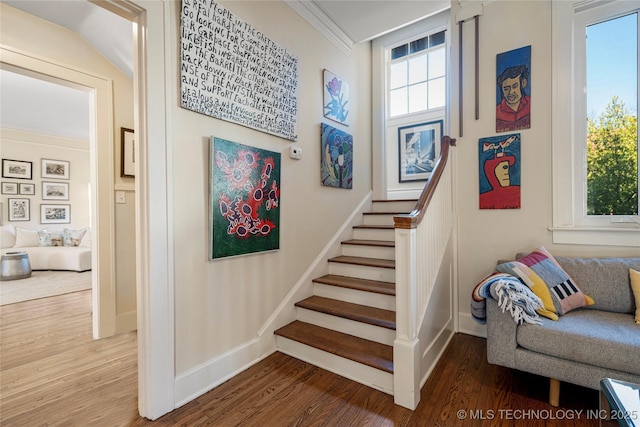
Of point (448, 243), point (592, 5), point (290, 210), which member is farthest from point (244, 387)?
point (592, 5)

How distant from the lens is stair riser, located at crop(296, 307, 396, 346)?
197 centimetres

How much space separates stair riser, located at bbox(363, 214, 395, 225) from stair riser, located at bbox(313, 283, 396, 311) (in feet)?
3.63

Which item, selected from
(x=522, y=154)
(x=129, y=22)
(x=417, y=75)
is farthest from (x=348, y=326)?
(x=417, y=75)

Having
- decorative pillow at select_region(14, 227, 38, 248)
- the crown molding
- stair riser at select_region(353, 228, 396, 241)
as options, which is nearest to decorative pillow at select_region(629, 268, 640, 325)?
stair riser at select_region(353, 228, 396, 241)

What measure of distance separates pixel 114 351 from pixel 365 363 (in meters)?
1.96

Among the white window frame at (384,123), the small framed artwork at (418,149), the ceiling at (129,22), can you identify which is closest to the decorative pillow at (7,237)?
the ceiling at (129,22)

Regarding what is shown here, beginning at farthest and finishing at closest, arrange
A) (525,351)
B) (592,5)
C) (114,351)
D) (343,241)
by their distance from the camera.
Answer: (343,241)
(114,351)
(592,5)
(525,351)

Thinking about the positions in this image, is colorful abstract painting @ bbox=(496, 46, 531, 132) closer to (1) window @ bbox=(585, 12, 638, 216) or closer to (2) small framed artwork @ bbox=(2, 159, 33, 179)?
(1) window @ bbox=(585, 12, 638, 216)

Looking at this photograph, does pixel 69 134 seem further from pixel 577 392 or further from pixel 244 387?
pixel 577 392

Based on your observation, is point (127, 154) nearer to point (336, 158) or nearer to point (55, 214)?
point (336, 158)

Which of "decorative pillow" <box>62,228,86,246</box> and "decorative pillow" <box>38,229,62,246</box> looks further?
"decorative pillow" <box>62,228,86,246</box>

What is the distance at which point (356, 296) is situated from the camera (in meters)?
2.34

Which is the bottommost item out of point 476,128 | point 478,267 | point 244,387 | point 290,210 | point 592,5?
point 244,387

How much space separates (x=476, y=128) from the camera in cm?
251
